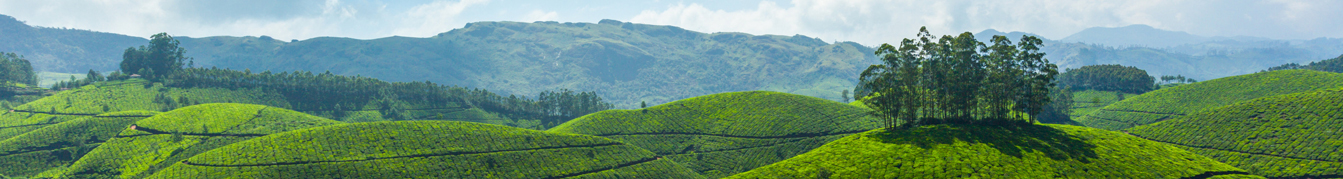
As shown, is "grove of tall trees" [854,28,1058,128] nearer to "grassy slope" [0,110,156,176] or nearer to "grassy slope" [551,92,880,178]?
"grassy slope" [551,92,880,178]

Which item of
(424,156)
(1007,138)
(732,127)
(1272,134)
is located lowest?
(424,156)

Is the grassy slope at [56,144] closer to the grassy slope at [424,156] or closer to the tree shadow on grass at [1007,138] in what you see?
the grassy slope at [424,156]

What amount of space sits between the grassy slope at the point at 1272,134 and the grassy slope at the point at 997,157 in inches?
520

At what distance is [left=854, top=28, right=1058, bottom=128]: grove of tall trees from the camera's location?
4451 inches

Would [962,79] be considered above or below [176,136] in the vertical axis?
above

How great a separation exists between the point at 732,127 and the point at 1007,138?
7120 centimetres

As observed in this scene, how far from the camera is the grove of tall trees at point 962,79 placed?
113062 millimetres

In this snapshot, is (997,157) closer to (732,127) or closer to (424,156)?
(732,127)

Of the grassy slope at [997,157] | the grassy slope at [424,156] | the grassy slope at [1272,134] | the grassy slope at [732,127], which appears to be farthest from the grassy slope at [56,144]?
the grassy slope at [1272,134]

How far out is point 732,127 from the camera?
164m

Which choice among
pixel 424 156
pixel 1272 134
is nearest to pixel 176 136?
pixel 424 156

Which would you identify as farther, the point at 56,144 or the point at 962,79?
the point at 56,144

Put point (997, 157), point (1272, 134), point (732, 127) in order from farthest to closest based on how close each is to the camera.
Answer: point (732, 127)
point (1272, 134)
point (997, 157)

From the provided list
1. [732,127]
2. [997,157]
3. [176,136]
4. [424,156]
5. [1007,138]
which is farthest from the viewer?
[732,127]
